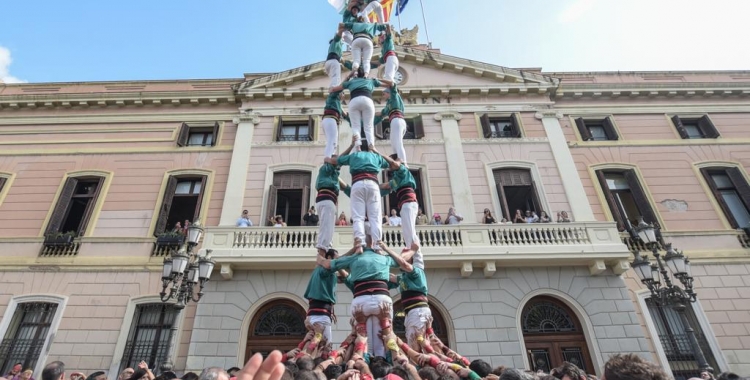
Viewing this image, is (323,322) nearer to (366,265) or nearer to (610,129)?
(366,265)

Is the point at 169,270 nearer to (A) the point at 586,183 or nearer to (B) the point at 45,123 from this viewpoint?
(B) the point at 45,123

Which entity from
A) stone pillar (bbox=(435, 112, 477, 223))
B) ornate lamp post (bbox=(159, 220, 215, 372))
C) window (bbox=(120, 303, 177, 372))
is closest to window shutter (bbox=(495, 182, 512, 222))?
stone pillar (bbox=(435, 112, 477, 223))

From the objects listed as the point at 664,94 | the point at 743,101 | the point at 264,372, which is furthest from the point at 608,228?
the point at 264,372

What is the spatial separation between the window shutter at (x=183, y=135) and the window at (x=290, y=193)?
13.2 ft

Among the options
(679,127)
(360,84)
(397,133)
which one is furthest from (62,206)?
(679,127)

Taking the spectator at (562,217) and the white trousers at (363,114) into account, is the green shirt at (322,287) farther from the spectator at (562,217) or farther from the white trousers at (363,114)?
the spectator at (562,217)

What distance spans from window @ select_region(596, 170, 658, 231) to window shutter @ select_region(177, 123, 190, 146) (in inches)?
613

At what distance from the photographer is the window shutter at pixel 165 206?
13014 millimetres

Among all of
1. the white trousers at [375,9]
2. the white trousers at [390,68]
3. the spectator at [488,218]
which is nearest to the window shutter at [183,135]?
the white trousers at [375,9]

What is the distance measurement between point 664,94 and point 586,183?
20.3ft

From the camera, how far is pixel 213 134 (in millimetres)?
15508

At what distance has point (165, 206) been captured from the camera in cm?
1360

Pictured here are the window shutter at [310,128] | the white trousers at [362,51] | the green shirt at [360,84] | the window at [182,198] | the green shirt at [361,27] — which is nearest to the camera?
the green shirt at [360,84]

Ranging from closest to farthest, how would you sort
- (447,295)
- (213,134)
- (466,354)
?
(466,354), (447,295), (213,134)
